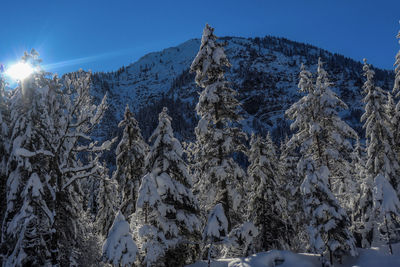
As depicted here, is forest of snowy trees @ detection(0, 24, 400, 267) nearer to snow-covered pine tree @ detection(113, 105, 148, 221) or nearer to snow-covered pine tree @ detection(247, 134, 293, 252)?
snow-covered pine tree @ detection(247, 134, 293, 252)

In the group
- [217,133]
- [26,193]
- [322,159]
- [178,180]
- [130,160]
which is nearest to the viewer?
[26,193]

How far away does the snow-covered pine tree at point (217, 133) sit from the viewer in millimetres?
17734

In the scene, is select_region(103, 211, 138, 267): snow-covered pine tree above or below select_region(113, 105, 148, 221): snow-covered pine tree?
below

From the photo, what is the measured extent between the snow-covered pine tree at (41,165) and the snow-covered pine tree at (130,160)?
729 cm

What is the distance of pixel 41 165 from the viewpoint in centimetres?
1530

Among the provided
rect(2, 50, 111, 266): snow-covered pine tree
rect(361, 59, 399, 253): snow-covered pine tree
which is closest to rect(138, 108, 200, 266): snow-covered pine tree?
rect(2, 50, 111, 266): snow-covered pine tree

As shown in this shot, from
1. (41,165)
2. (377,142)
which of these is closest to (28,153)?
(41,165)

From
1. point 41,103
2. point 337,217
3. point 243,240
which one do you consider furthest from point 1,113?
point 337,217

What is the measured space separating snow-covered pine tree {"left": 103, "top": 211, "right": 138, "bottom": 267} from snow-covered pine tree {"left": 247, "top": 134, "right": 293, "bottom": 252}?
414 inches

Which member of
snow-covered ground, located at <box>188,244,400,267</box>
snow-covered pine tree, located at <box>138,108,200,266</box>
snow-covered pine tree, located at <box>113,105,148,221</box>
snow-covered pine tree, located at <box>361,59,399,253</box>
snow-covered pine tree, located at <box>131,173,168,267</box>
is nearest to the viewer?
snow-covered pine tree, located at <box>131,173,168,267</box>

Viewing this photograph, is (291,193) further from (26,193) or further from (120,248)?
(26,193)

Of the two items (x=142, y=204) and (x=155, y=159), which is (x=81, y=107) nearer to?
(x=155, y=159)

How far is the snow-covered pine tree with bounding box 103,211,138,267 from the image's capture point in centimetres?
1372

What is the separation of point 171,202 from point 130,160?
26.9ft
